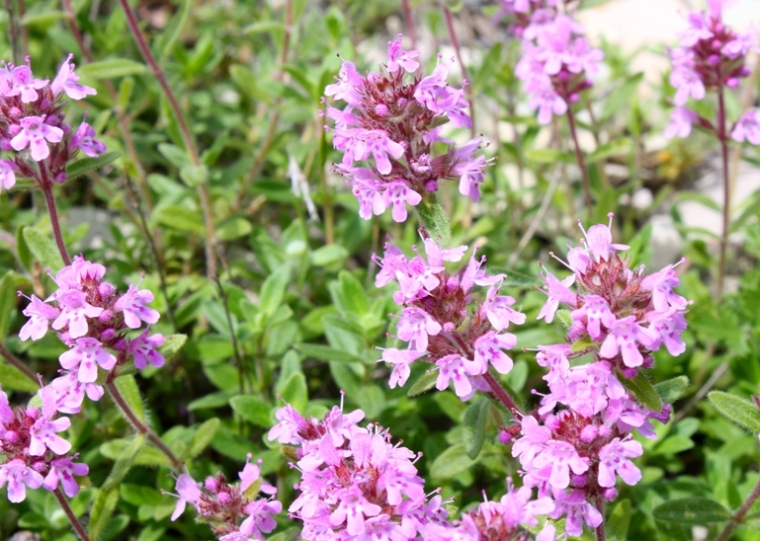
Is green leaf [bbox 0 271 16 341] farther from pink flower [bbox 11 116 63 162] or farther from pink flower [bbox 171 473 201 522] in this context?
pink flower [bbox 171 473 201 522]

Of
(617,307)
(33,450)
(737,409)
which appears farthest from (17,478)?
(737,409)

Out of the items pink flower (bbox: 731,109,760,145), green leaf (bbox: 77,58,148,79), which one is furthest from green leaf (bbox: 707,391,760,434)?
green leaf (bbox: 77,58,148,79)

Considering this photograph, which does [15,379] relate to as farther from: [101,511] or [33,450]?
[33,450]

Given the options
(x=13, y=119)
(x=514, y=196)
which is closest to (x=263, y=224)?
(x=514, y=196)

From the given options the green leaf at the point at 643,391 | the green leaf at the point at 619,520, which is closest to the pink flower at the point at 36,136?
the green leaf at the point at 643,391

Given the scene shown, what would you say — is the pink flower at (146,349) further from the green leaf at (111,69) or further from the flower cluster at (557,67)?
the flower cluster at (557,67)

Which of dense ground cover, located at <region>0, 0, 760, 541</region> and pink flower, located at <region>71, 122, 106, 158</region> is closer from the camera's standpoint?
dense ground cover, located at <region>0, 0, 760, 541</region>

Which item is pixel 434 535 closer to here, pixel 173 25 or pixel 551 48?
pixel 551 48
